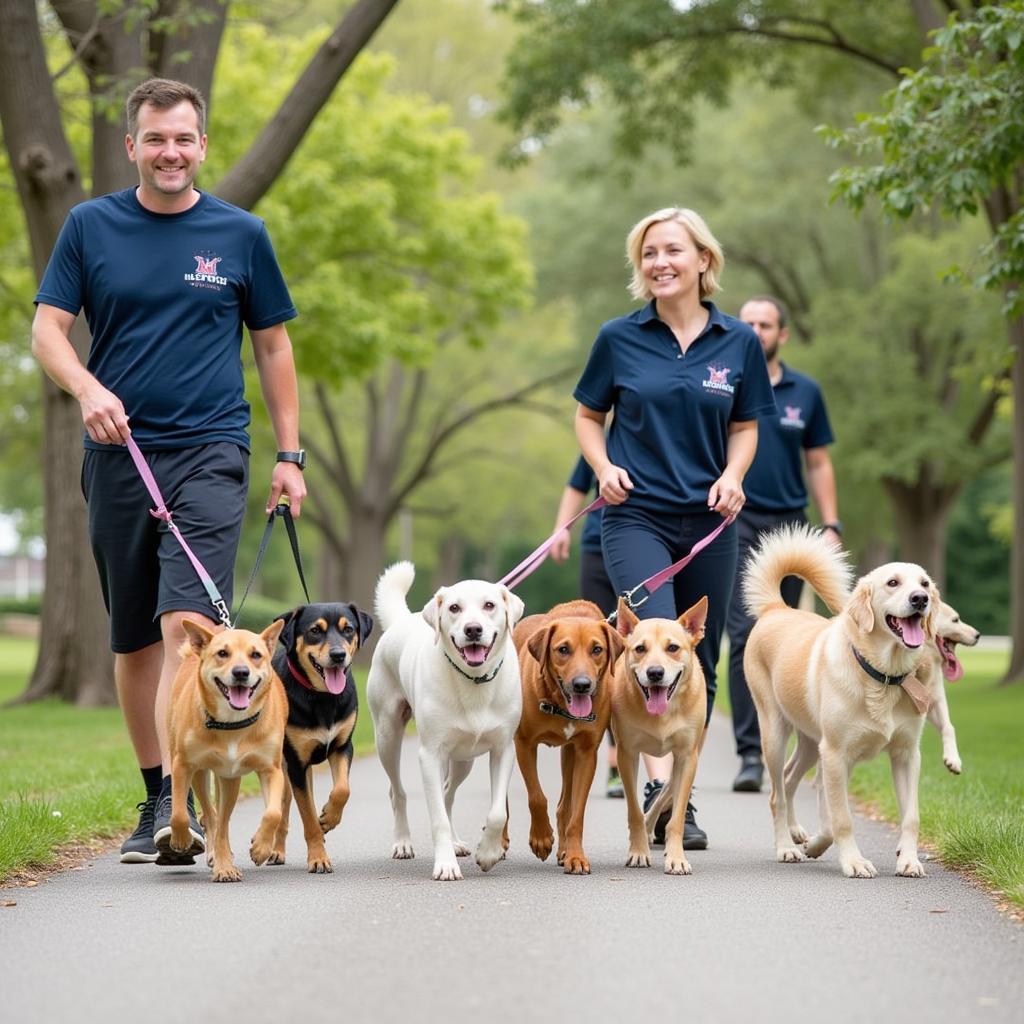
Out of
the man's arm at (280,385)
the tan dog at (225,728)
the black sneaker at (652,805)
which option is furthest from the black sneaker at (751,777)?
the tan dog at (225,728)

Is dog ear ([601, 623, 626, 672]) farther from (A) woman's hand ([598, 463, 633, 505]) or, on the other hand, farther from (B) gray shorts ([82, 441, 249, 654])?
(B) gray shorts ([82, 441, 249, 654])

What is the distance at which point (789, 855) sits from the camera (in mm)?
7320

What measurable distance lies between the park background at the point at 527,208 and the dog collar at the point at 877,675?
4368mm

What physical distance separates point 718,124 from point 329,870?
3215cm

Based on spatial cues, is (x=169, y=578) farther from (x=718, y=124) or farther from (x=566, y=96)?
(x=718, y=124)

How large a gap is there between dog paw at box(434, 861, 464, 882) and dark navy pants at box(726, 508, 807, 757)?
4.14 m

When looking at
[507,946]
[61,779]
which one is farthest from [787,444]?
[507,946]

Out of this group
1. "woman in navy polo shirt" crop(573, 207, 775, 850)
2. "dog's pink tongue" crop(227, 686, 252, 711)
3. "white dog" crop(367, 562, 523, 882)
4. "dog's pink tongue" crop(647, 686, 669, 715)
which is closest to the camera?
"dog's pink tongue" crop(227, 686, 252, 711)

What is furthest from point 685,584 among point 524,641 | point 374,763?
point 374,763

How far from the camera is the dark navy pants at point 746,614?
1044 centimetres

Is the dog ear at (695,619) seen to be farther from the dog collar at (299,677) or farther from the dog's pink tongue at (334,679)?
the dog collar at (299,677)

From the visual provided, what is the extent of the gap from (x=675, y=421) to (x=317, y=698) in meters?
2.05

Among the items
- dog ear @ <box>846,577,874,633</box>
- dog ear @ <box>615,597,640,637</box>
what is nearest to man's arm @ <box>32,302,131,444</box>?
dog ear @ <box>615,597,640,637</box>

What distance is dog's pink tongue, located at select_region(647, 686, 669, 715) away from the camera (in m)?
6.83
